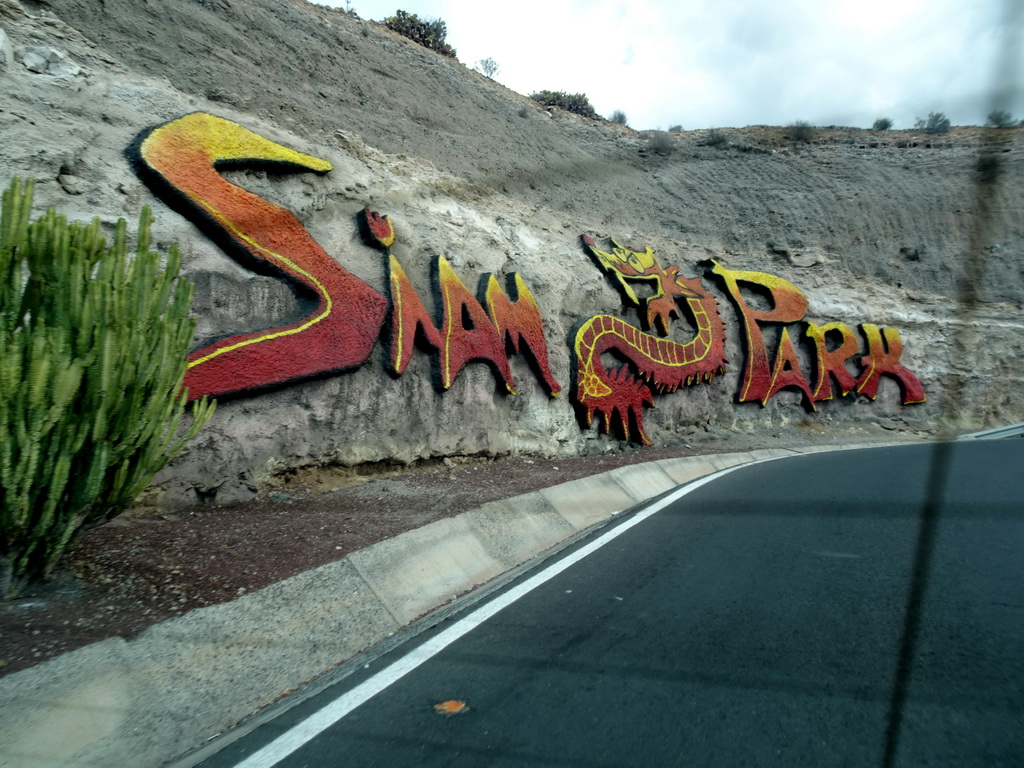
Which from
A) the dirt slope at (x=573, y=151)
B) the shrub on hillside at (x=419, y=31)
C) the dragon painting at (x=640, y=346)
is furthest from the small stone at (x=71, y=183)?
the shrub on hillside at (x=419, y=31)

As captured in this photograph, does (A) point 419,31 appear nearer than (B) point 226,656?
No

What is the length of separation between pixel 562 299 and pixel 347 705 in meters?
11.9

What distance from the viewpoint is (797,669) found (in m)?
4.06

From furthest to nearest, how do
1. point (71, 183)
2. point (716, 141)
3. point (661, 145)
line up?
point (716, 141), point (661, 145), point (71, 183)

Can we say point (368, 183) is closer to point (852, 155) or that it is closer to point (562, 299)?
point (562, 299)

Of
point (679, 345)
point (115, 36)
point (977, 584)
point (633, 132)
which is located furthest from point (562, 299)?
point (633, 132)

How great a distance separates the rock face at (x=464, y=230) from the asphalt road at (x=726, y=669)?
1.57m

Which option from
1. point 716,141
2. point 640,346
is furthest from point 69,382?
point 716,141

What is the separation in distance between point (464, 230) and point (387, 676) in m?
10.0

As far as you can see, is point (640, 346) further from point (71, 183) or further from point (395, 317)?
point (71, 183)

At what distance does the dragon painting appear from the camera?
15.0 metres

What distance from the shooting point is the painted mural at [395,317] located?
28.1ft

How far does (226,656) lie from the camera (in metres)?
4.16

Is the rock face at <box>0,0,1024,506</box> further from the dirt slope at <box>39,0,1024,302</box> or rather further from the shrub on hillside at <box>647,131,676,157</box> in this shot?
the shrub on hillside at <box>647,131,676,157</box>
